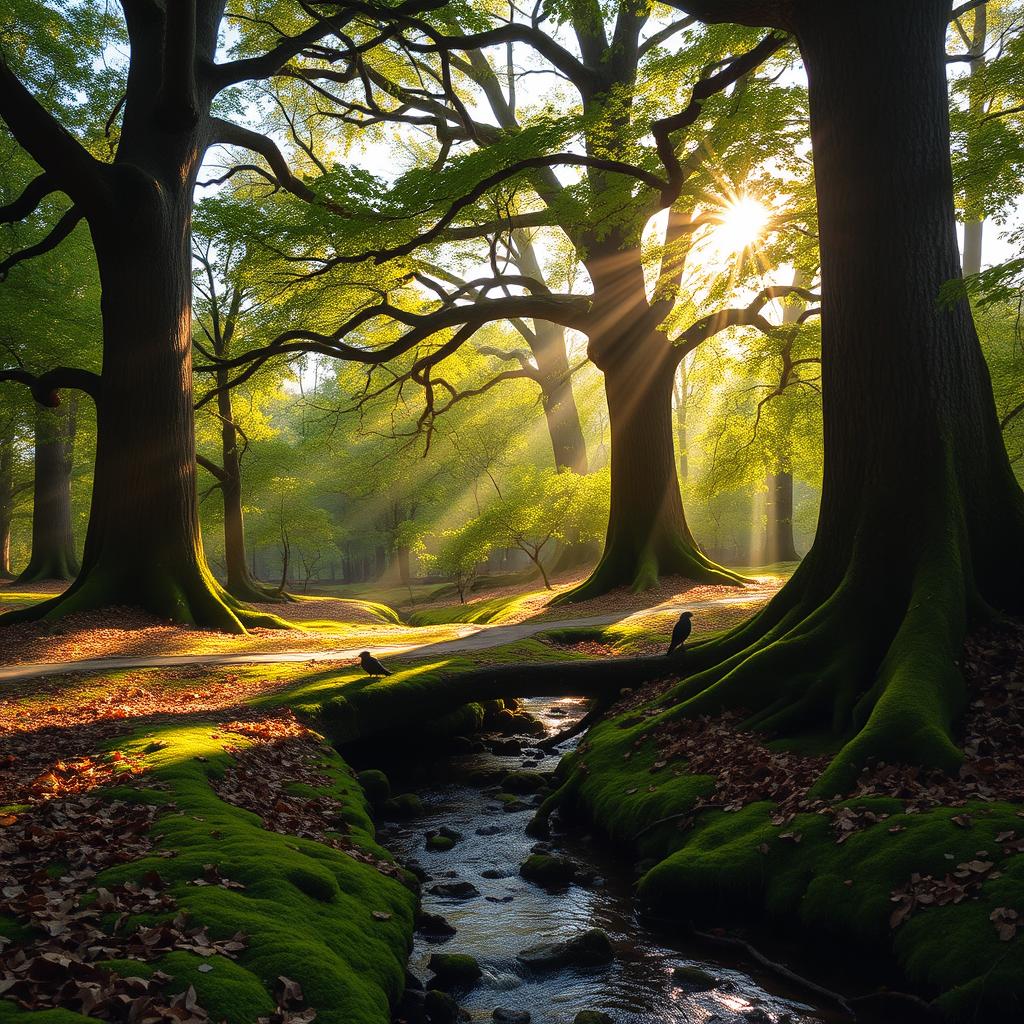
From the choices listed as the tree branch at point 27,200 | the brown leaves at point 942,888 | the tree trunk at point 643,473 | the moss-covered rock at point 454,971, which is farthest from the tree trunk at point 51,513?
the brown leaves at point 942,888

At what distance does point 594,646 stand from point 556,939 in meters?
8.14

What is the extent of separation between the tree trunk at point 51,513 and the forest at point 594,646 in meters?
7.30

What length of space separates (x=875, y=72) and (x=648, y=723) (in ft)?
22.1

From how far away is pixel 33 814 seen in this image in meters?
5.31

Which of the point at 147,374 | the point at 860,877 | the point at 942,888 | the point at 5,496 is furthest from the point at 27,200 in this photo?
the point at 5,496

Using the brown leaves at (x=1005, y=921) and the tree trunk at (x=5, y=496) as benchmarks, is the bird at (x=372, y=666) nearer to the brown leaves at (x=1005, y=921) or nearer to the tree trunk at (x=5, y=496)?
the brown leaves at (x=1005, y=921)

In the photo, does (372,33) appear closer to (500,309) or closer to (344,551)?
(500,309)

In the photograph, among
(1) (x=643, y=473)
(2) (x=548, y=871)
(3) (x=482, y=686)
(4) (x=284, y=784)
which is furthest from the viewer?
(1) (x=643, y=473)

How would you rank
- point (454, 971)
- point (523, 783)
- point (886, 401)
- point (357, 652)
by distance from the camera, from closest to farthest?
point (454, 971), point (886, 401), point (523, 783), point (357, 652)

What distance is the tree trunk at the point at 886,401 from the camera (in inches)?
283

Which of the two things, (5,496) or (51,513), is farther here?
(5,496)

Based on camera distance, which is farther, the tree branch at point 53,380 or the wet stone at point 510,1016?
the tree branch at point 53,380

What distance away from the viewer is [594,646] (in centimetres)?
1370

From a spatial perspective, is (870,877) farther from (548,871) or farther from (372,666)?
(372,666)
